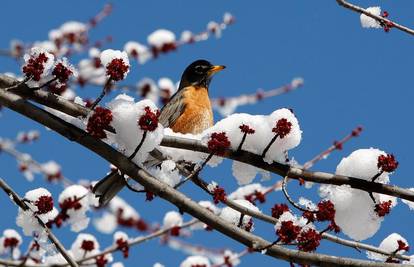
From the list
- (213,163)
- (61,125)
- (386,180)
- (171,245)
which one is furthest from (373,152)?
(171,245)

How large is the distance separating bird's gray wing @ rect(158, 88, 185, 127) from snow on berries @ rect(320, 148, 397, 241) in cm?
369

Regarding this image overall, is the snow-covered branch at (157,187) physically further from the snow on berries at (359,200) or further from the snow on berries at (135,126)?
the snow on berries at (359,200)

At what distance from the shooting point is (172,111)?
6691mm

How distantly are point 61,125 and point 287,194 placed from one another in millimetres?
1051

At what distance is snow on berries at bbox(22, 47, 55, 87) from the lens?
9.24 ft

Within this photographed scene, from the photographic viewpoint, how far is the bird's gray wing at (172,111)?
6.46m

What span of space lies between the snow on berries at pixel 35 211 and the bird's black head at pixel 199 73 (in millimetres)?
4863

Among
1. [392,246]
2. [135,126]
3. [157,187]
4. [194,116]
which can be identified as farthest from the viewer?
[194,116]

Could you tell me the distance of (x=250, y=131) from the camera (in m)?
2.79

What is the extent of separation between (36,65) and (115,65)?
39 centimetres

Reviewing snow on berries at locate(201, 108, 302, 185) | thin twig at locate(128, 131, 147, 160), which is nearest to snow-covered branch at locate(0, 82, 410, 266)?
thin twig at locate(128, 131, 147, 160)

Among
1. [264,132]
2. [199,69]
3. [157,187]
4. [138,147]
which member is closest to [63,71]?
[138,147]

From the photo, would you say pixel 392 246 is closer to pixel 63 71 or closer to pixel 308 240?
pixel 308 240

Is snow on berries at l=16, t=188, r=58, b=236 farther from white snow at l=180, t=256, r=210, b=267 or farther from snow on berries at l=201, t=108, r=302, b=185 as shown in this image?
white snow at l=180, t=256, r=210, b=267
